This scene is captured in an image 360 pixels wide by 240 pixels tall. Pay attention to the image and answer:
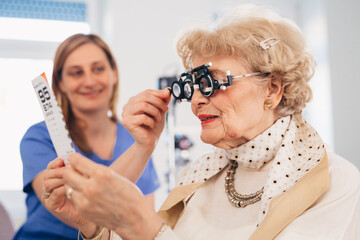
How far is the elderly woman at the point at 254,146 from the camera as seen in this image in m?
1.00

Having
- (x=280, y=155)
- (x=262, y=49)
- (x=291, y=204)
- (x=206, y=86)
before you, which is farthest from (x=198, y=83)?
(x=291, y=204)

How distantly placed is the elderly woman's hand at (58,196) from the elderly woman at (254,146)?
0.01 m

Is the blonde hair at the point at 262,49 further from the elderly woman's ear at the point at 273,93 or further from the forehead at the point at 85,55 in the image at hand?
the forehead at the point at 85,55

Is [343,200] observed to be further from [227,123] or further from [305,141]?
[227,123]

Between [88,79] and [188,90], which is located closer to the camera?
[188,90]

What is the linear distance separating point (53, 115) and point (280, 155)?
0.66 m

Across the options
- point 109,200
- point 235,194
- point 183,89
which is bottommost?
point 235,194

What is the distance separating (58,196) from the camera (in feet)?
3.55

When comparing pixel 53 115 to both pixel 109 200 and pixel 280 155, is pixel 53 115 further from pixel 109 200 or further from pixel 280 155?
pixel 280 155

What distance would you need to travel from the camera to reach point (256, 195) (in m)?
1.18

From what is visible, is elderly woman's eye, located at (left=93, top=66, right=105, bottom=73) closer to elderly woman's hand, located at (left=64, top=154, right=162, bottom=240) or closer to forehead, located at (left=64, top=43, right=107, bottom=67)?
forehead, located at (left=64, top=43, right=107, bottom=67)

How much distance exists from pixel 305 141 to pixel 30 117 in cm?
301

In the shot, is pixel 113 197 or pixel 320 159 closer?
pixel 113 197

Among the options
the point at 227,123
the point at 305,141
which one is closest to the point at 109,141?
the point at 227,123
